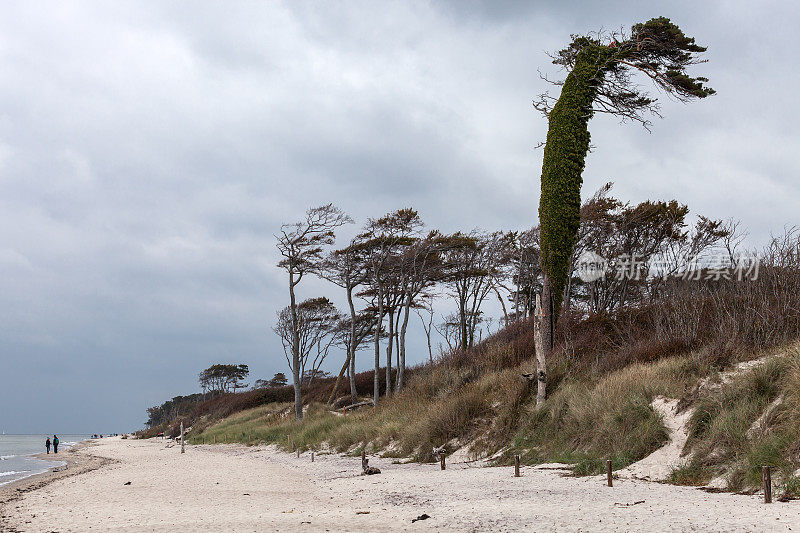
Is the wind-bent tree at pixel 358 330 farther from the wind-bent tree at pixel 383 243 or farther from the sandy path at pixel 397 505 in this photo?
the sandy path at pixel 397 505

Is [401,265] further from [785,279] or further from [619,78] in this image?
[785,279]

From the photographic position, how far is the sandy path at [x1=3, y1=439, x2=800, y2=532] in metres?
6.88

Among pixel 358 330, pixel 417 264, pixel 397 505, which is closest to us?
pixel 397 505

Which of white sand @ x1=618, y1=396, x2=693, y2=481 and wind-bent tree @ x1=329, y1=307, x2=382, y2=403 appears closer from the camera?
white sand @ x1=618, y1=396, x2=693, y2=481

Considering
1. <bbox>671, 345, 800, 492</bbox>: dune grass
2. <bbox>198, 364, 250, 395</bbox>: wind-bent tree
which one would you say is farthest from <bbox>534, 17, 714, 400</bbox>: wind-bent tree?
<bbox>198, 364, 250, 395</bbox>: wind-bent tree

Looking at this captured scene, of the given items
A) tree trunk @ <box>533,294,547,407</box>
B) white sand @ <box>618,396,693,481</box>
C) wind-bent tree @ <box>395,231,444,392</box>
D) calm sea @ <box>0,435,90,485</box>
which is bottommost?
calm sea @ <box>0,435,90,485</box>

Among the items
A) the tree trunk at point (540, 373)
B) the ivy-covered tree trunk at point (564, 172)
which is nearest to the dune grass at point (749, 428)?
the tree trunk at point (540, 373)

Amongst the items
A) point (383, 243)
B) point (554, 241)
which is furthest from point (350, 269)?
point (554, 241)

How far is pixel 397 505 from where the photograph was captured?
9.34 m

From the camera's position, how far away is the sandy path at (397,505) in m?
6.88

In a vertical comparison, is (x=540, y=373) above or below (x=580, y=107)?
below

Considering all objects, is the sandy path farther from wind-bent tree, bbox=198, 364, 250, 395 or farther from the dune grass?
wind-bent tree, bbox=198, 364, 250, 395

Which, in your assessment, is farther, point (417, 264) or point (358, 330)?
point (358, 330)

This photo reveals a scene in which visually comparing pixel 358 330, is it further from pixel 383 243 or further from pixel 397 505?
pixel 397 505
